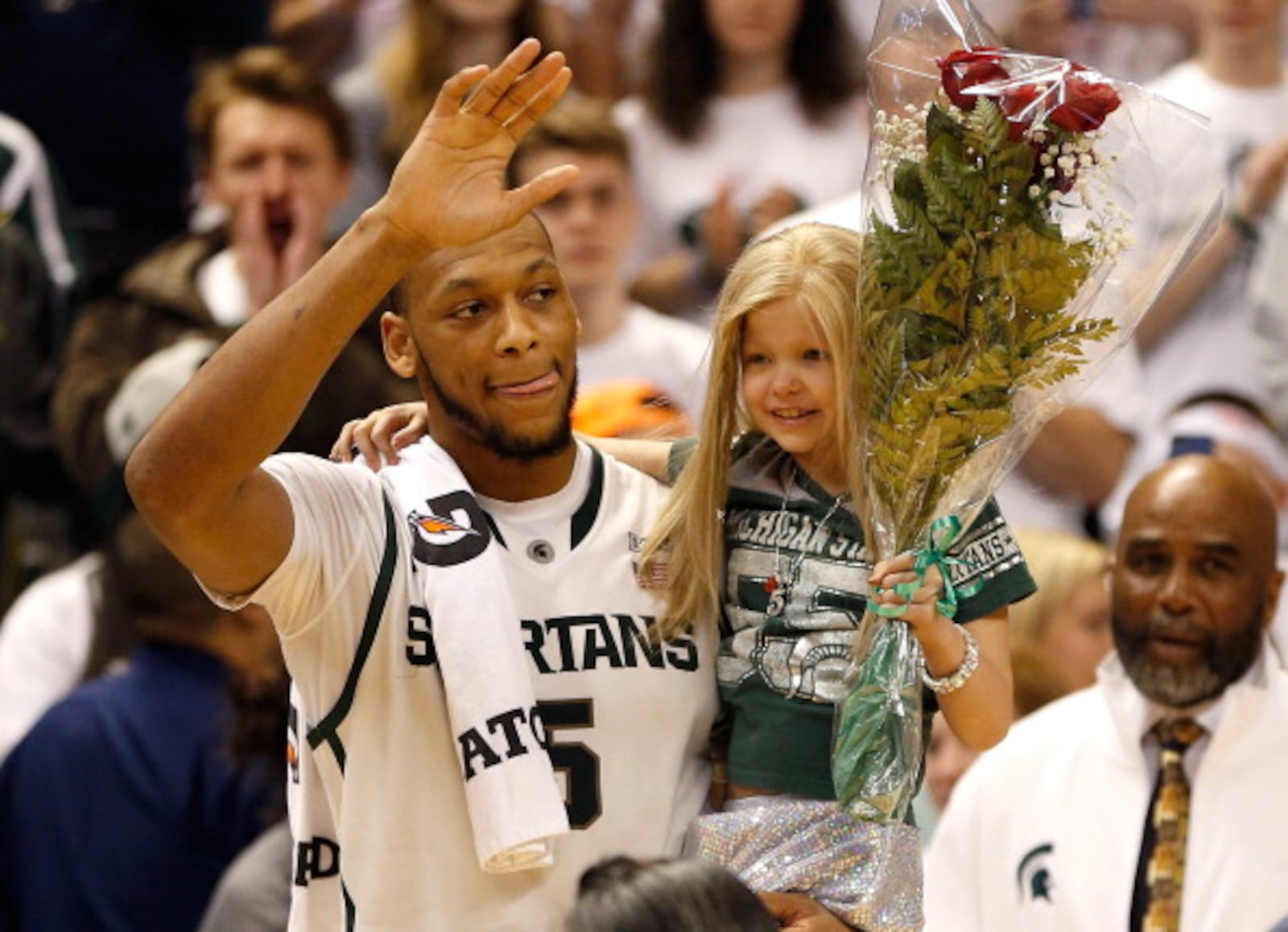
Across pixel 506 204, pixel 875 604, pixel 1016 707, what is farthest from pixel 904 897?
pixel 1016 707

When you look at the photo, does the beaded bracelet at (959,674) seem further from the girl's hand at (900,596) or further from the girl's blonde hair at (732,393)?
the girl's blonde hair at (732,393)

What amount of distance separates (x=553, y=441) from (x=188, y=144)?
5.43 m

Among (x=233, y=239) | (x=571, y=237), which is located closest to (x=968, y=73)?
(x=571, y=237)

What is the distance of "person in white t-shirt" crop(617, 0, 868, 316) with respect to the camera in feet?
27.4

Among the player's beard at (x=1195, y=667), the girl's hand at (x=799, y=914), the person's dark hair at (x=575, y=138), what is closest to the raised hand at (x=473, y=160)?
the girl's hand at (x=799, y=914)

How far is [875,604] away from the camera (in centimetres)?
425

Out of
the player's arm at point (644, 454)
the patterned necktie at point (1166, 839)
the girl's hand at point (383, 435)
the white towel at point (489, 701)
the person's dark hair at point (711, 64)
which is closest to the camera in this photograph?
the white towel at point (489, 701)

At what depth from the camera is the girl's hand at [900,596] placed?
4.21 meters

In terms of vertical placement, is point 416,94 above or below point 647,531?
above

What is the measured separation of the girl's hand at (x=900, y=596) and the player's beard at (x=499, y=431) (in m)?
0.61

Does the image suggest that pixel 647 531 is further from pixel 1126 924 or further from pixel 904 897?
pixel 1126 924

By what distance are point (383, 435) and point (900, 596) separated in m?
1.01

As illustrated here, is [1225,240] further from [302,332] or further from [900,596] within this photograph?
[302,332]

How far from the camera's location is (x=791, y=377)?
4.45 metres
